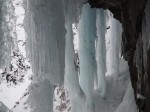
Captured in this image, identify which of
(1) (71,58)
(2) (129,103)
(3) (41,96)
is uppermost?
(1) (71,58)

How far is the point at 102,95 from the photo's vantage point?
9.12 metres

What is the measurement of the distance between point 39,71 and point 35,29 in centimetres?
Result: 71

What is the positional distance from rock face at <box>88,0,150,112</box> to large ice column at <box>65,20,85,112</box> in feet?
4.16

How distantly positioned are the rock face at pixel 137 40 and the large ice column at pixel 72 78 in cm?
127

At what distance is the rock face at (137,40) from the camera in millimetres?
5461

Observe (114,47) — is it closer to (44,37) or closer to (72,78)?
(72,78)

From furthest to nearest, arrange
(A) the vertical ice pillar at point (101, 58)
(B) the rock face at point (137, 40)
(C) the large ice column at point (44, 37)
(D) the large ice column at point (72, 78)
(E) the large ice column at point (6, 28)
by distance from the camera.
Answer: (A) the vertical ice pillar at point (101, 58) → (D) the large ice column at point (72, 78) → (C) the large ice column at point (44, 37) → (E) the large ice column at point (6, 28) → (B) the rock face at point (137, 40)

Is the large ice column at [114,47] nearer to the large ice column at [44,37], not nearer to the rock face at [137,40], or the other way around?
the rock face at [137,40]

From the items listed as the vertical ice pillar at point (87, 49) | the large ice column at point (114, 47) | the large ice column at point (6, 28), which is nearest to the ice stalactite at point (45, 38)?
the large ice column at point (6, 28)

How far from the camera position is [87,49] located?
8.17 metres

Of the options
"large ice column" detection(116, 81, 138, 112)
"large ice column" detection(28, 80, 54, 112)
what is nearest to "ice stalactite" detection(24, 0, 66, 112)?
"large ice column" detection(28, 80, 54, 112)

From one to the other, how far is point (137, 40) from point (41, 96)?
81.3 inches

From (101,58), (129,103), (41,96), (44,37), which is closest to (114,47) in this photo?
(101,58)

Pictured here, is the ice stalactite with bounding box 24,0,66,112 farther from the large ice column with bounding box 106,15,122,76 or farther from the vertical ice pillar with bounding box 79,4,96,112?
the large ice column with bounding box 106,15,122,76
